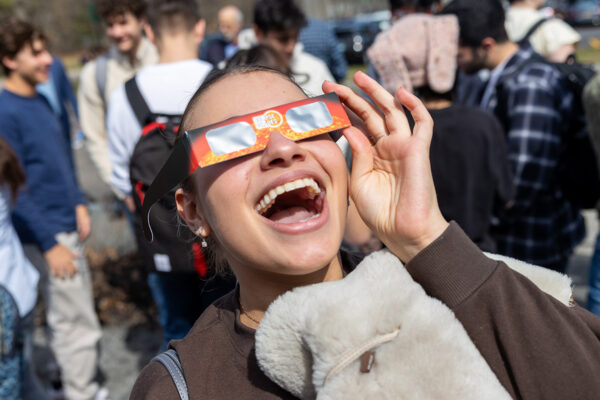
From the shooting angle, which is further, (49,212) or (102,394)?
(102,394)

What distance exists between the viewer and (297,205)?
1.48 meters

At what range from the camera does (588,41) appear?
65.7 ft

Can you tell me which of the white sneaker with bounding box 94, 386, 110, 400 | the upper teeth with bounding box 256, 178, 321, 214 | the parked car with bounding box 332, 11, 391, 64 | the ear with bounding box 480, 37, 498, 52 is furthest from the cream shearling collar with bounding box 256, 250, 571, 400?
the parked car with bounding box 332, 11, 391, 64

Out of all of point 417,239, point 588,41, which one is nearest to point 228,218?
point 417,239

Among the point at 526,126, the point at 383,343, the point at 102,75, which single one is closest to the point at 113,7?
the point at 102,75

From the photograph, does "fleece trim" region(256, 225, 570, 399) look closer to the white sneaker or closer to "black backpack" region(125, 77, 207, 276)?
"black backpack" region(125, 77, 207, 276)

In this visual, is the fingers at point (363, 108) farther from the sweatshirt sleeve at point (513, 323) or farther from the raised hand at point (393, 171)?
the sweatshirt sleeve at point (513, 323)

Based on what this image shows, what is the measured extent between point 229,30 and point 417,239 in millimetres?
7687

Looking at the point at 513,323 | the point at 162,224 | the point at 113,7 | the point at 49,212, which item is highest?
the point at 113,7

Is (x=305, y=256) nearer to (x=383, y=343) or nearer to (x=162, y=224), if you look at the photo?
(x=383, y=343)

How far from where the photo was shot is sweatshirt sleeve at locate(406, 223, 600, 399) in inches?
45.0

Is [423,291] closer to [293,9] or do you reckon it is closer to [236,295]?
[236,295]

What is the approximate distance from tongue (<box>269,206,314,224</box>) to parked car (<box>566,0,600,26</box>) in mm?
26721

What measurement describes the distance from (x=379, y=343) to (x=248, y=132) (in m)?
0.53
